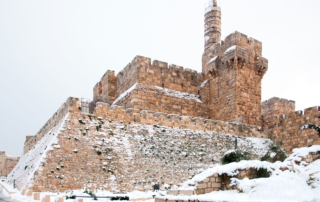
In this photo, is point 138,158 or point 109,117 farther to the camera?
point 109,117

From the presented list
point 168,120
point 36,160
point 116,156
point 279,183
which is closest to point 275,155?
point 168,120

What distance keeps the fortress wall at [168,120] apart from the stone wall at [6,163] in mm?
18167

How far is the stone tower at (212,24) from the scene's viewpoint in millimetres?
23673

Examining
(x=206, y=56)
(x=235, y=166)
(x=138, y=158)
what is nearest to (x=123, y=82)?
(x=206, y=56)

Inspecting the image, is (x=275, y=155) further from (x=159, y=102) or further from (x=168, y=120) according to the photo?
(x=159, y=102)

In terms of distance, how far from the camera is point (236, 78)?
17.5 meters

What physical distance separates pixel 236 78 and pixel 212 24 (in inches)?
316

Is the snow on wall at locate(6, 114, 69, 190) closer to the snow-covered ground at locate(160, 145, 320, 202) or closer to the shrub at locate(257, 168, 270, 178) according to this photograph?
the snow-covered ground at locate(160, 145, 320, 202)

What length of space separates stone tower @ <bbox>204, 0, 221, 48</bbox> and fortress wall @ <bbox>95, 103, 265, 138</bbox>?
884 centimetres

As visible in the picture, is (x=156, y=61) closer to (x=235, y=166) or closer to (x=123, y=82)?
(x=123, y=82)

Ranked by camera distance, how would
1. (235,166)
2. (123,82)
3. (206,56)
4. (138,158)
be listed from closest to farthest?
1. (235,166)
2. (138,158)
3. (123,82)
4. (206,56)

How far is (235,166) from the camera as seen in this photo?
8.30m

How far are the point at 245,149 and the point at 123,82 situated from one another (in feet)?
25.3

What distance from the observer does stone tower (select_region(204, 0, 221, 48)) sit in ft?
77.7
